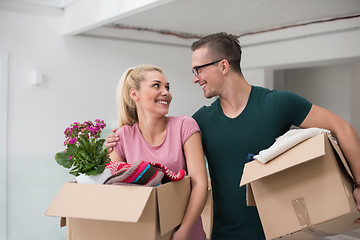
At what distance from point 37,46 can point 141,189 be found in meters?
3.41

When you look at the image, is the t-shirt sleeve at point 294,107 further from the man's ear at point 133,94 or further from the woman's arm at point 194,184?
the man's ear at point 133,94

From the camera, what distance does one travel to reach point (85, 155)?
140cm

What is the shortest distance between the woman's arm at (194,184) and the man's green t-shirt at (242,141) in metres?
0.17

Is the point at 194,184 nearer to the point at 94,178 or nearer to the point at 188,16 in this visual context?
the point at 94,178

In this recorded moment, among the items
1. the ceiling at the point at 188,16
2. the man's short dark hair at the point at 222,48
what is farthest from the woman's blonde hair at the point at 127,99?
the ceiling at the point at 188,16

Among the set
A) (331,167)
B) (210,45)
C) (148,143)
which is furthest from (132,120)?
(331,167)

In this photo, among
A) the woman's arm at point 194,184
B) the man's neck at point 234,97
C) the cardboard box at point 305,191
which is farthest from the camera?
the man's neck at point 234,97

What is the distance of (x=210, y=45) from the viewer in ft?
6.31

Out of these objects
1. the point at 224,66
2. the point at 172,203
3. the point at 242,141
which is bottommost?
the point at 172,203

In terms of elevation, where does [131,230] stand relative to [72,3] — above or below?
below

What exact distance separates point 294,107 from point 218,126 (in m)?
0.34

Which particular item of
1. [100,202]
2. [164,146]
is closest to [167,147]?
Answer: [164,146]

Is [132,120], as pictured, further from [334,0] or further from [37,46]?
[37,46]

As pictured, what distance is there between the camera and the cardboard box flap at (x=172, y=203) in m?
1.34
